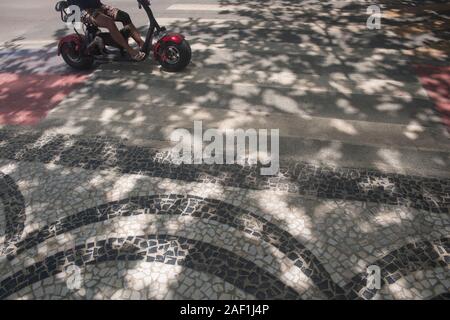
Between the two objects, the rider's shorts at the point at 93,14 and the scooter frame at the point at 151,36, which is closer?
the rider's shorts at the point at 93,14

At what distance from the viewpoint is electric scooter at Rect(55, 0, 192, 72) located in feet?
25.6

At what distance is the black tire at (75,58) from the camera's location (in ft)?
27.0

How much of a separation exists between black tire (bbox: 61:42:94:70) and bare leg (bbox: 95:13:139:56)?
3.00 feet

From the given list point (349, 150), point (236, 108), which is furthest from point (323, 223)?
point (236, 108)

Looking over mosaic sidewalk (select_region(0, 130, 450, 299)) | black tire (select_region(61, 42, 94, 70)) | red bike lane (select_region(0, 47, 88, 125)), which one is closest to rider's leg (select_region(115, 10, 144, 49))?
black tire (select_region(61, 42, 94, 70))

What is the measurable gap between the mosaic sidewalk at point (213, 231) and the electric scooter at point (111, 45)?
303 centimetres

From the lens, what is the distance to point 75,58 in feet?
27.4
